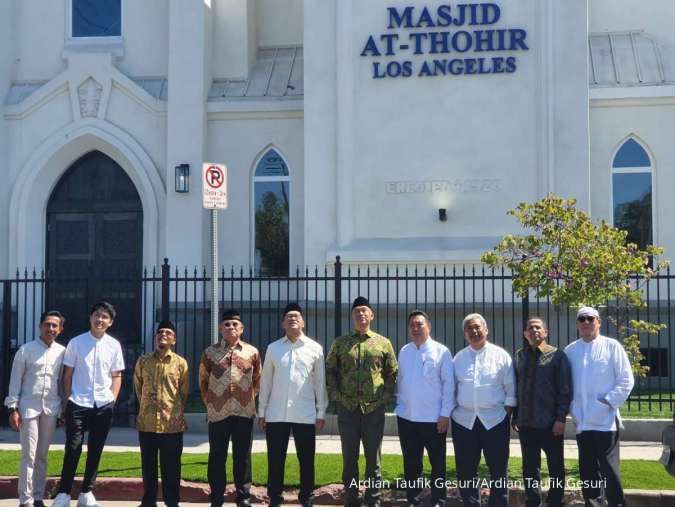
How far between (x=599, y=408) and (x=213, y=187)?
4.43 meters

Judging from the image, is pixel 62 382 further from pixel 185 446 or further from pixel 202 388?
pixel 185 446

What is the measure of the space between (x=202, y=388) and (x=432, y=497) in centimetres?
223

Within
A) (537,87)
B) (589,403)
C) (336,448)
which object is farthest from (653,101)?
(589,403)

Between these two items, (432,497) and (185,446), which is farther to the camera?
(185,446)

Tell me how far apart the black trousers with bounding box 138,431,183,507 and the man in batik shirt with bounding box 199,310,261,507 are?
0.31 m

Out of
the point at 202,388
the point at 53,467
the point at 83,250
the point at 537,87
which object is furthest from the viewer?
the point at 83,250

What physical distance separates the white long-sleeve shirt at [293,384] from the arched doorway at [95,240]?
8899mm

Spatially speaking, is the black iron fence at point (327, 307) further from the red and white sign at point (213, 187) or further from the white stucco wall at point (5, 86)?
the red and white sign at point (213, 187)

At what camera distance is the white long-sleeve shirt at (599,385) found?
7.70 metres

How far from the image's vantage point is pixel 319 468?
9734mm

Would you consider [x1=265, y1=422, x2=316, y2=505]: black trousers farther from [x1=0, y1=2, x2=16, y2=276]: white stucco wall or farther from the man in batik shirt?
[x1=0, y1=2, x2=16, y2=276]: white stucco wall

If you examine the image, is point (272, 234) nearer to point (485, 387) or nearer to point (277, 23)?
point (277, 23)

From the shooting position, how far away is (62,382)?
873 cm

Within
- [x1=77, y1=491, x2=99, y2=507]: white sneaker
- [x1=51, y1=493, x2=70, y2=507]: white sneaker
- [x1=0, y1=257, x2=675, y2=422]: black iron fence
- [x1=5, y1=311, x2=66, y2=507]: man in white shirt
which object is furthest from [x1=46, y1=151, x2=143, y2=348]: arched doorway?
[x1=51, y1=493, x2=70, y2=507]: white sneaker
